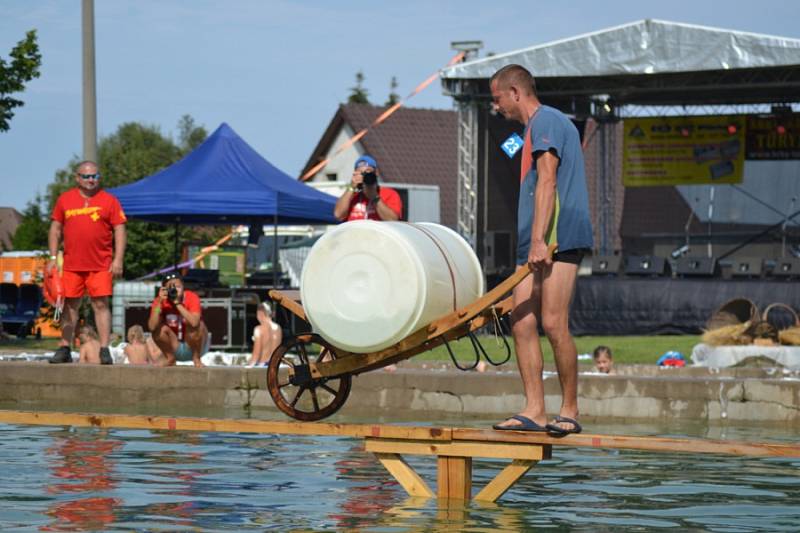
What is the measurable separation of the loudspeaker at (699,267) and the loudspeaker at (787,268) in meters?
1.04

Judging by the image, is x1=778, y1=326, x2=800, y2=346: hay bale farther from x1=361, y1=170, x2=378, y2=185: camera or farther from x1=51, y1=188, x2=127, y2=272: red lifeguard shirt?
x1=51, y1=188, x2=127, y2=272: red lifeguard shirt

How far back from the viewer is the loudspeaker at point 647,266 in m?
26.0

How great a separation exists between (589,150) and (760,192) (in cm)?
1422

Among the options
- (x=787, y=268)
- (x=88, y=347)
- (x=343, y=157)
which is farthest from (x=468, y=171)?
(x=343, y=157)

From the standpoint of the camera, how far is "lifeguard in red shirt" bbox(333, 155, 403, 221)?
37.3ft

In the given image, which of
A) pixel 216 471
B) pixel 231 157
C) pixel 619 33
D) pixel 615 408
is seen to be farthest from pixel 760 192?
pixel 216 471

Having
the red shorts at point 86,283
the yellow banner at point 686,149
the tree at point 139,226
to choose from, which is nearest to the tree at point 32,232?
the tree at point 139,226

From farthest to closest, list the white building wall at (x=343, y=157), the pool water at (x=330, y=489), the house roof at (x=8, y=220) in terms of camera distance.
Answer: the house roof at (x=8, y=220)
the white building wall at (x=343, y=157)
the pool water at (x=330, y=489)

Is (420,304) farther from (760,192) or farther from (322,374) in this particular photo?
(760,192)

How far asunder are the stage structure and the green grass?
2.85m

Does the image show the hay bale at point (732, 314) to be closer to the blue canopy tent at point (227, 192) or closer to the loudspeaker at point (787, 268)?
the loudspeaker at point (787, 268)

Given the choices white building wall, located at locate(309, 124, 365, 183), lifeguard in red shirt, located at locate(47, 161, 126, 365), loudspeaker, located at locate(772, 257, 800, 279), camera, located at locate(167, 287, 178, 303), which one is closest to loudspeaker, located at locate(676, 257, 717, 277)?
loudspeaker, located at locate(772, 257, 800, 279)

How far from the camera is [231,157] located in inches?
846

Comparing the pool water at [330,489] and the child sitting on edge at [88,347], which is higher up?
the child sitting on edge at [88,347]
